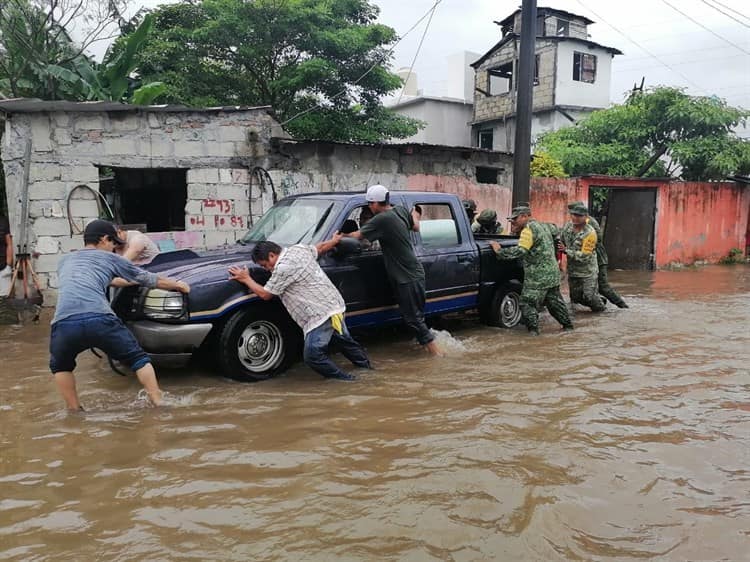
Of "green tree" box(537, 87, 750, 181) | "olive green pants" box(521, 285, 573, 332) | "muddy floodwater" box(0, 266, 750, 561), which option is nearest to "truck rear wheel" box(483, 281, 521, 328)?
"olive green pants" box(521, 285, 573, 332)

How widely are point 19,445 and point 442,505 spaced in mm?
2820

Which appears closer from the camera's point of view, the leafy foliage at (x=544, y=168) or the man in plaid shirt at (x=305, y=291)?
the man in plaid shirt at (x=305, y=291)

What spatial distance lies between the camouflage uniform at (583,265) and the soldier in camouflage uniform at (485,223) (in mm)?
1021

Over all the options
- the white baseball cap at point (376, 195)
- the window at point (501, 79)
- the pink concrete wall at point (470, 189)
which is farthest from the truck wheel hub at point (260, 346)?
the window at point (501, 79)

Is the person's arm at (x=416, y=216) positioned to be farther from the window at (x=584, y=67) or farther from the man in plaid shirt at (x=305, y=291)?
the window at (x=584, y=67)

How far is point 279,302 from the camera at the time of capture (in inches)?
213

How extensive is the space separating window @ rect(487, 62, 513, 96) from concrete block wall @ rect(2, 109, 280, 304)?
2432cm

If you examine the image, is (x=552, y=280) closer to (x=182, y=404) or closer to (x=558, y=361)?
(x=558, y=361)

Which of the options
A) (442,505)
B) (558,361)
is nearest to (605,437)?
(442,505)

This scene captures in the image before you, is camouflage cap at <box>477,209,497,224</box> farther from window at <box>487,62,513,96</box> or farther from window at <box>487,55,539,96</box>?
window at <box>487,62,513,96</box>

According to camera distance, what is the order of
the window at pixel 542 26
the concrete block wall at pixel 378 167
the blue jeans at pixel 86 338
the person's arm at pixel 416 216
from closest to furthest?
the blue jeans at pixel 86 338, the person's arm at pixel 416 216, the concrete block wall at pixel 378 167, the window at pixel 542 26

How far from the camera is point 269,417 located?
14.7ft

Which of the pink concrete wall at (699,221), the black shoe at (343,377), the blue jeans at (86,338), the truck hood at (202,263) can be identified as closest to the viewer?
the blue jeans at (86,338)

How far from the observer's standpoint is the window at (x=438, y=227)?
681 cm
